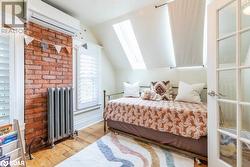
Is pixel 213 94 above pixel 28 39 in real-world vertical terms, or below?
below

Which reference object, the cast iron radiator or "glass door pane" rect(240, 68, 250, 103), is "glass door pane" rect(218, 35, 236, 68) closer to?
"glass door pane" rect(240, 68, 250, 103)

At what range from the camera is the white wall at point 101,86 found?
9.84 ft

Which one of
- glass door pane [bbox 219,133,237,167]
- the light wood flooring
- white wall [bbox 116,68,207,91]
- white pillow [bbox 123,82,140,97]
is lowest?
the light wood flooring

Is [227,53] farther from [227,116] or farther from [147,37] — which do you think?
[147,37]

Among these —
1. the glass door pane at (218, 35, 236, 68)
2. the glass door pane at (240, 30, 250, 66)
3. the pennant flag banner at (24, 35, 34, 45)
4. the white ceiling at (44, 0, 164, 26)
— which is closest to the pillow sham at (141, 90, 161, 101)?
the glass door pane at (218, 35, 236, 68)

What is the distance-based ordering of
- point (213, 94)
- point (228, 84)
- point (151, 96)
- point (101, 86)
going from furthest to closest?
point (101, 86) → point (151, 96) → point (213, 94) → point (228, 84)

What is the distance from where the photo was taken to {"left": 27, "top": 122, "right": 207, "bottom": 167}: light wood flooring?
1.80 metres

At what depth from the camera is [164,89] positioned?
305cm

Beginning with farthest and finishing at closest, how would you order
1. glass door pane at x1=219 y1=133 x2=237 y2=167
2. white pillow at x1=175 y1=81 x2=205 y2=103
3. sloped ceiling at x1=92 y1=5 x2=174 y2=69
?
sloped ceiling at x1=92 y1=5 x2=174 y2=69
white pillow at x1=175 y1=81 x2=205 y2=103
glass door pane at x1=219 y1=133 x2=237 y2=167

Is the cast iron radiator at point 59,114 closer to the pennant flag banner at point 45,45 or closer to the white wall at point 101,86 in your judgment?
the white wall at point 101,86

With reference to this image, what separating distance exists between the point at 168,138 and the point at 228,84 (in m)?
1.10

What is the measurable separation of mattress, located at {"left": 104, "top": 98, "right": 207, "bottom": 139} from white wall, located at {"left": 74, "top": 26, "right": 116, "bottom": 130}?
0.63 meters

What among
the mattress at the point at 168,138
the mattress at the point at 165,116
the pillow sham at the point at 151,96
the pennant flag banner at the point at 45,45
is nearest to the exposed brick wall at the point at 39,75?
the pennant flag banner at the point at 45,45

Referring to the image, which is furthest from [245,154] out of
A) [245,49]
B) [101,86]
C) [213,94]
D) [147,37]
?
[101,86]
